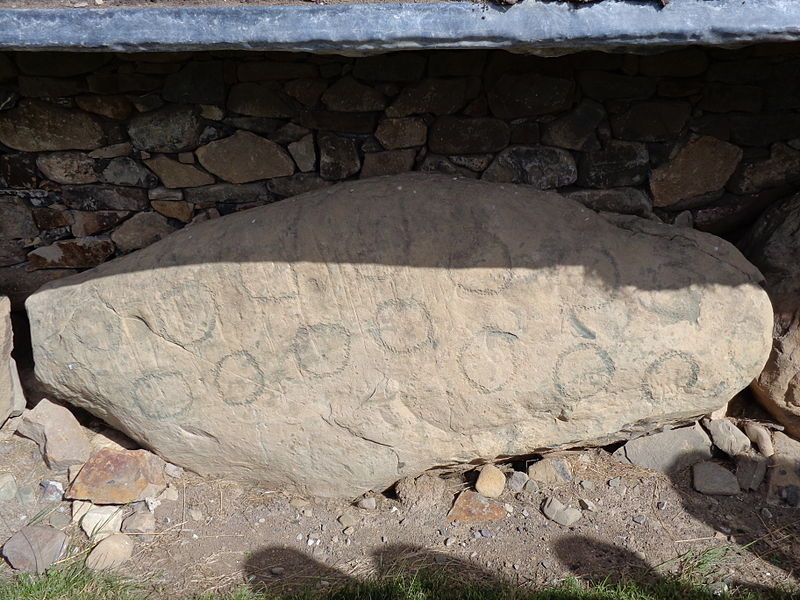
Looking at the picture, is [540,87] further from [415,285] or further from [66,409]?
[66,409]

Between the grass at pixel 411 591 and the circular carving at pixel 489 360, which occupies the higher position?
the circular carving at pixel 489 360

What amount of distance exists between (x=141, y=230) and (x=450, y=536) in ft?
6.43

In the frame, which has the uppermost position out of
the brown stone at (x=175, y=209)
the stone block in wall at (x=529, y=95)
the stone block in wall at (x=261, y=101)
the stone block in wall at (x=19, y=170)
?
the stone block in wall at (x=529, y=95)

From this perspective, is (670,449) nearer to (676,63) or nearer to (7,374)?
(676,63)

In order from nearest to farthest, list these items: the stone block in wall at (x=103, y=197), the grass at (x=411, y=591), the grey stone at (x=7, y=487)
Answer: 1. the grass at (x=411, y=591)
2. the grey stone at (x=7, y=487)
3. the stone block in wall at (x=103, y=197)

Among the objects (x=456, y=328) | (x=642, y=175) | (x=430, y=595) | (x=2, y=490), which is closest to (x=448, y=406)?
(x=456, y=328)

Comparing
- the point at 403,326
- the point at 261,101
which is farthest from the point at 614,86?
the point at 261,101

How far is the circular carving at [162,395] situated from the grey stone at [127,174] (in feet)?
2.92

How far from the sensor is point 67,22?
80.5 inches

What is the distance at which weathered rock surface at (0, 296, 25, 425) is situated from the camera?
2.97m

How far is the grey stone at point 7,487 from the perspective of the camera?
2777 mm

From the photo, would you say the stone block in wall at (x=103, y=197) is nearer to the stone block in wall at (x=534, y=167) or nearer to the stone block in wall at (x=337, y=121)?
the stone block in wall at (x=337, y=121)

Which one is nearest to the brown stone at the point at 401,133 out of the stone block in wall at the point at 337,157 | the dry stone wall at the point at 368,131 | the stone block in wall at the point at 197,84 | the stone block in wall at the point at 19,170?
the dry stone wall at the point at 368,131

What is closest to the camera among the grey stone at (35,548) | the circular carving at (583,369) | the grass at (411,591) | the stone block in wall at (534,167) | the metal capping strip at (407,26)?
the metal capping strip at (407,26)
